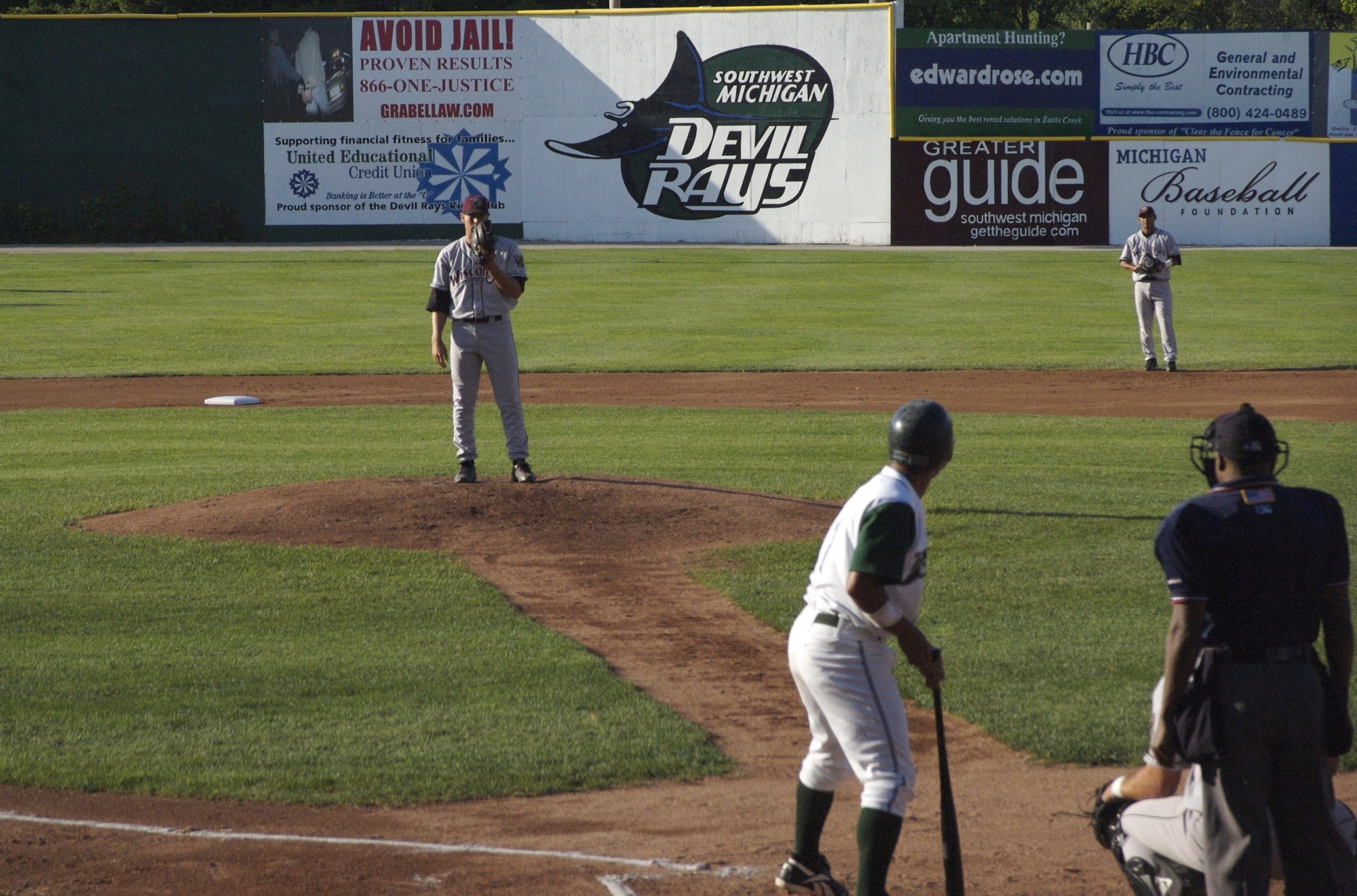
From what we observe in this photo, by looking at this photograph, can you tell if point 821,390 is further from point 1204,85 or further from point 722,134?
point 1204,85

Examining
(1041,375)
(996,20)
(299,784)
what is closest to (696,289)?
(1041,375)

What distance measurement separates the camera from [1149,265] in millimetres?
19656

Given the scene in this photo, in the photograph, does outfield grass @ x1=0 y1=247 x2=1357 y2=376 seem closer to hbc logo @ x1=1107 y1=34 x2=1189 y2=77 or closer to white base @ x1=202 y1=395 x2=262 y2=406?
white base @ x1=202 y1=395 x2=262 y2=406

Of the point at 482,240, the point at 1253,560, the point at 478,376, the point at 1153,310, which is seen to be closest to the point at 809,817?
the point at 1253,560

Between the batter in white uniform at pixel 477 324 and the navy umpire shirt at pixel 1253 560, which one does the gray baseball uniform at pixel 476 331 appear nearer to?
the batter in white uniform at pixel 477 324

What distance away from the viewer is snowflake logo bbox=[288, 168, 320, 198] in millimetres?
44812

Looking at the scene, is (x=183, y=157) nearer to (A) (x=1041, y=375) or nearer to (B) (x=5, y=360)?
(B) (x=5, y=360)

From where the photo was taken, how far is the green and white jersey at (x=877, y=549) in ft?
13.8

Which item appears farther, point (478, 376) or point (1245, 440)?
point (478, 376)

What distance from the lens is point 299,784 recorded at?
19.5 feet

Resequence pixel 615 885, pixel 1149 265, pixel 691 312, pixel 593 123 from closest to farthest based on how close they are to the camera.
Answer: pixel 615 885 → pixel 1149 265 → pixel 691 312 → pixel 593 123

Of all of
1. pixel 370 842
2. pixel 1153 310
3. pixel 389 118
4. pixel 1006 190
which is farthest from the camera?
pixel 389 118

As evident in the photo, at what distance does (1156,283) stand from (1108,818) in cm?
1664

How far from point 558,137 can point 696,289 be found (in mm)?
15346
